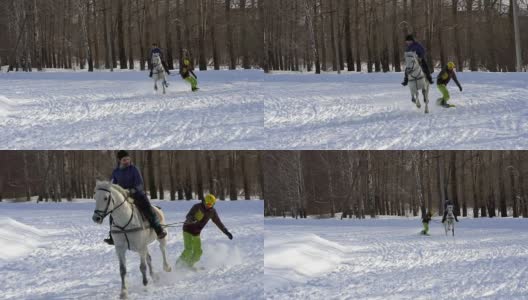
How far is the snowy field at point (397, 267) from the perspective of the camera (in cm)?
1317

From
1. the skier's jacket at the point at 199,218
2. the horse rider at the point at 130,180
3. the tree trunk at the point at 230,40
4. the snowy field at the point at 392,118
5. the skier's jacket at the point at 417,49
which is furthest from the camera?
the tree trunk at the point at 230,40

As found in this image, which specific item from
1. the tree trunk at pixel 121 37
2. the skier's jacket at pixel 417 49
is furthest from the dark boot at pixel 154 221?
the tree trunk at pixel 121 37

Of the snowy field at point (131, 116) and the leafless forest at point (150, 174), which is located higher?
the snowy field at point (131, 116)

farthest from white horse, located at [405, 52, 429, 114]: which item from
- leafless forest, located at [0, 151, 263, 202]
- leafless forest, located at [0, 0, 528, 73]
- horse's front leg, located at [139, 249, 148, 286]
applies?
leafless forest, located at [0, 151, 263, 202]

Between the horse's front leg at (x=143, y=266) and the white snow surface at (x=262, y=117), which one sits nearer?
the horse's front leg at (x=143, y=266)

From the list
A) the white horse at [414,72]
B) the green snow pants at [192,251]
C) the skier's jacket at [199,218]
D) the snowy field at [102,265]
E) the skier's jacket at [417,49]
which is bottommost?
the snowy field at [102,265]

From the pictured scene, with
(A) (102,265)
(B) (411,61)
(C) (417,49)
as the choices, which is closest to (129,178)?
(A) (102,265)

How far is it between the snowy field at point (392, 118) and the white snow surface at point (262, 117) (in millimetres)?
27

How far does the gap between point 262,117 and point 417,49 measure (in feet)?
17.4

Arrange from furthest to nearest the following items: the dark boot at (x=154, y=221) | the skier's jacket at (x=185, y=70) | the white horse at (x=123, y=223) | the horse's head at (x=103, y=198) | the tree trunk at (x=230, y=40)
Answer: the tree trunk at (x=230, y=40)
the skier's jacket at (x=185, y=70)
the dark boot at (x=154, y=221)
the white horse at (x=123, y=223)
the horse's head at (x=103, y=198)

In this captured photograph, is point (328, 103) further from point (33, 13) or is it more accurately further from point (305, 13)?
point (33, 13)

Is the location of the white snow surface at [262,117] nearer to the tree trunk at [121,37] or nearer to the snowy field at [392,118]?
the snowy field at [392,118]

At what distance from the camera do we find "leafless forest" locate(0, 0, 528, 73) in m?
31.4

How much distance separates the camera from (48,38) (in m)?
36.7
